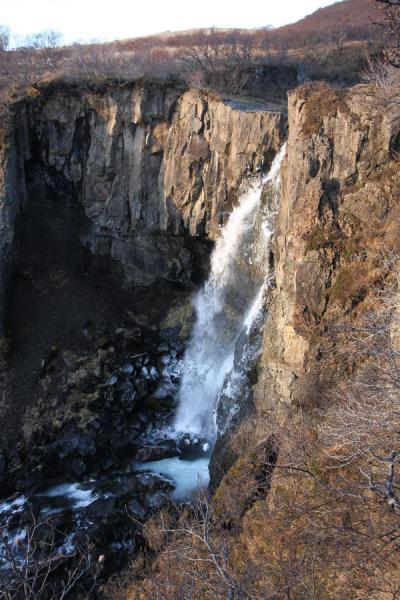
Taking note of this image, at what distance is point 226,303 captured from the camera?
2025 cm

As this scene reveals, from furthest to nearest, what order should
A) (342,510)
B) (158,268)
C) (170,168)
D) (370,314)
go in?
(158,268) < (170,168) < (370,314) < (342,510)

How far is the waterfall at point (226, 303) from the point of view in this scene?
17781 mm

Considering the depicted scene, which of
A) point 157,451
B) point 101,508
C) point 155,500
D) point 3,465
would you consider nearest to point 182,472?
point 157,451

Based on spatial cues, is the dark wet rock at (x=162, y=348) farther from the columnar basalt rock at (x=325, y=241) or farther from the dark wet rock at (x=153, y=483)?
the columnar basalt rock at (x=325, y=241)

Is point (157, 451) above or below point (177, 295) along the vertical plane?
below

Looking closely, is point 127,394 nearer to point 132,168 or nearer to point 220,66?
point 132,168

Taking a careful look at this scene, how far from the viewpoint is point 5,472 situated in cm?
1678

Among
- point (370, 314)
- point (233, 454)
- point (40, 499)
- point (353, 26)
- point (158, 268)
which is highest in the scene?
point (353, 26)

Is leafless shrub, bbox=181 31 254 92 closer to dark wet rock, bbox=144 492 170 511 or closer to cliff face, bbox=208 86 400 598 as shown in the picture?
cliff face, bbox=208 86 400 598

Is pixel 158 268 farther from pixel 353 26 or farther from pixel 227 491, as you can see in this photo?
pixel 353 26

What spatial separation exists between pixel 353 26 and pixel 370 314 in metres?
33.1

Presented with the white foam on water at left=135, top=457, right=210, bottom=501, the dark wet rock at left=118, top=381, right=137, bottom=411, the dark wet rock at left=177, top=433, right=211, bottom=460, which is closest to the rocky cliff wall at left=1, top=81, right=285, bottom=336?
the dark wet rock at left=118, top=381, right=137, bottom=411

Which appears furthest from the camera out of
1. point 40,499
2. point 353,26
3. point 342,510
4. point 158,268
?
point 353,26

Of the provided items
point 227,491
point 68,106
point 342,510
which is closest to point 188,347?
point 227,491
